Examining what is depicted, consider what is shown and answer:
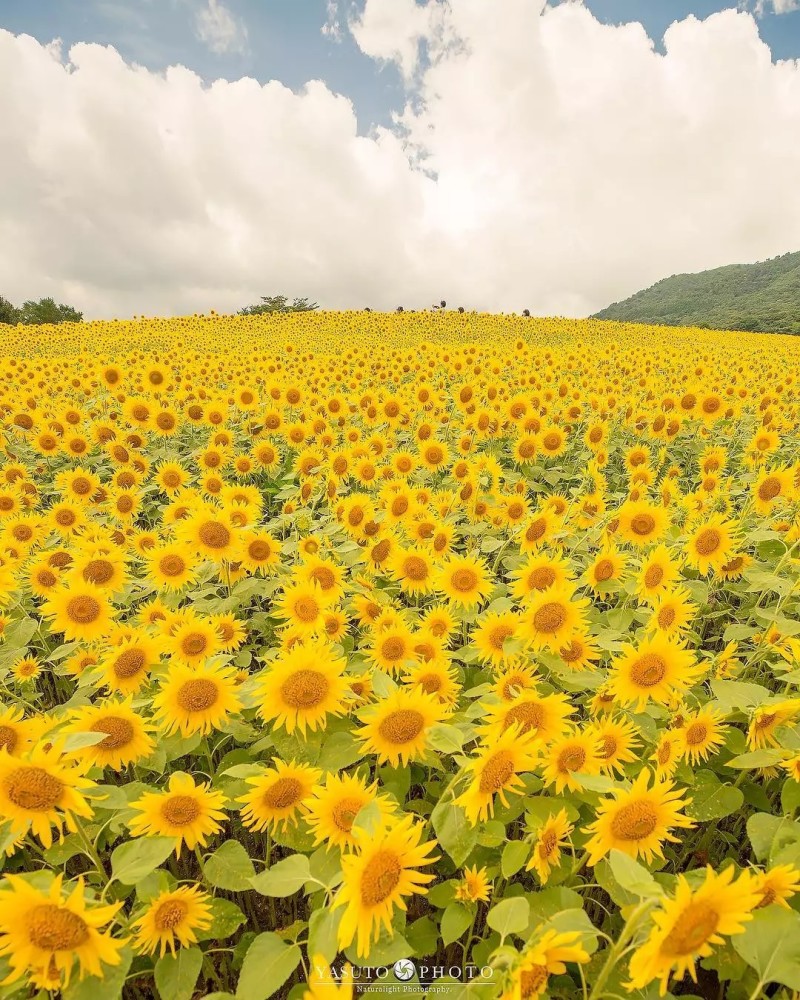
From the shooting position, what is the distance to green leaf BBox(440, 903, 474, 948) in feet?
5.77

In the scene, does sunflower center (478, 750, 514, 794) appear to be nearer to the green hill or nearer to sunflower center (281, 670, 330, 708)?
sunflower center (281, 670, 330, 708)

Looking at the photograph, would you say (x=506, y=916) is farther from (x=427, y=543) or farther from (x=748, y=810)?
(x=427, y=543)

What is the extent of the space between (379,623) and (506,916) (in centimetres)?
183

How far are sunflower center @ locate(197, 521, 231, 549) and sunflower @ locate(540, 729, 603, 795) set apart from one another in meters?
2.77

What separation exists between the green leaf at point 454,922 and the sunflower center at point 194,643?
5.77 feet

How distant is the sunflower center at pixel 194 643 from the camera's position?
2.92m

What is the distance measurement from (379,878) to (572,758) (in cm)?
91

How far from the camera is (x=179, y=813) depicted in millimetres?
2008

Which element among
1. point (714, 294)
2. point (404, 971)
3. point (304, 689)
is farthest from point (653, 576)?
point (714, 294)

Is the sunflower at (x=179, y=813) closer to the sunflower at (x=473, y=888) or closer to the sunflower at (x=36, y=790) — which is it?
the sunflower at (x=36, y=790)

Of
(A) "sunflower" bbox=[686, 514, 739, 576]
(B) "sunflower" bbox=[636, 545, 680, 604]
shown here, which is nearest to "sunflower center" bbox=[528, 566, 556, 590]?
(B) "sunflower" bbox=[636, 545, 680, 604]

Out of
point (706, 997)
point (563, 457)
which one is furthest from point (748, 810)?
point (563, 457)

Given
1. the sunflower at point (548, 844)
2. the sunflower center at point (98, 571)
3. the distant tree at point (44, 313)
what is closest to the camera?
the sunflower at point (548, 844)

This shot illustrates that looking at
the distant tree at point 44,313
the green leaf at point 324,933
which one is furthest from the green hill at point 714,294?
the green leaf at point 324,933
